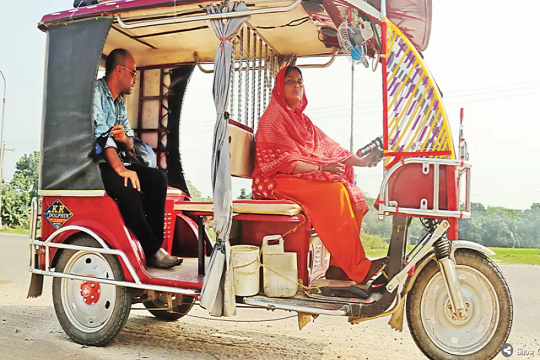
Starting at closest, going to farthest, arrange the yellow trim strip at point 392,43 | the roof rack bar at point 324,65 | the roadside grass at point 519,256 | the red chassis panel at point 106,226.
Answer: the yellow trim strip at point 392,43 → the red chassis panel at point 106,226 → the roof rack bar at point 324,65 → the roadside grass at point 519,256

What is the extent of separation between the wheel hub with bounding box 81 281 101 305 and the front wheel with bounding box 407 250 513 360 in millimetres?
2770

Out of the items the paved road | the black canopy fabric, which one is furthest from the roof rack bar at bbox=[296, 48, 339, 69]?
the paved road

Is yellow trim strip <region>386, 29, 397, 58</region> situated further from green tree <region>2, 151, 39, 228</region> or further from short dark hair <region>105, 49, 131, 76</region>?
green tree <region>2, 151, 39, 228</region>

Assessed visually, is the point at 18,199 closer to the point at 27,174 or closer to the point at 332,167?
the point at 27,174

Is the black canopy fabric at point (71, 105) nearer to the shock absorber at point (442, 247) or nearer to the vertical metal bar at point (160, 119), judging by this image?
the vertical metal bar at point (160, 119)

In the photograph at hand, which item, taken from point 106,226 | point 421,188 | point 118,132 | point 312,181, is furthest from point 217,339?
point 421,188

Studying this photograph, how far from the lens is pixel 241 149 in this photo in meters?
4.82

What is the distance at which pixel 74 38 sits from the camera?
4.48 m

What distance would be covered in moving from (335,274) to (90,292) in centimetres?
226

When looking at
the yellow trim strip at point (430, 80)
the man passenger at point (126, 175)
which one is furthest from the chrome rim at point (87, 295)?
the yellow trim strip at point (430, 80)

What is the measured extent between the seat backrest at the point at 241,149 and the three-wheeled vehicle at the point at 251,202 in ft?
0.07

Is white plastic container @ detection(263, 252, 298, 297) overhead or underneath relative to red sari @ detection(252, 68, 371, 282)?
underneath

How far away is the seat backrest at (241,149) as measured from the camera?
15.3 ft

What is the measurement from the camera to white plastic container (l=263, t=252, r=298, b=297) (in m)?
3.73
